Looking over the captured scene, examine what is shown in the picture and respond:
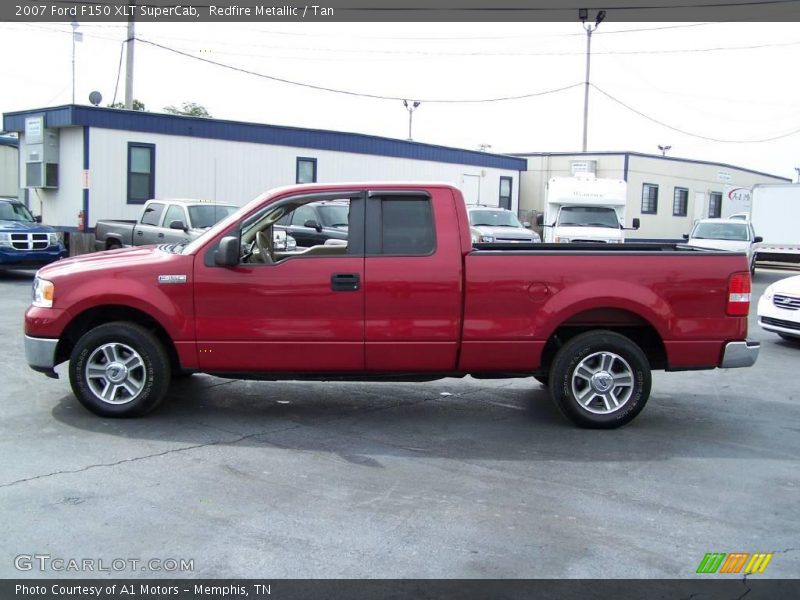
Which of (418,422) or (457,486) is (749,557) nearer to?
(457,486)

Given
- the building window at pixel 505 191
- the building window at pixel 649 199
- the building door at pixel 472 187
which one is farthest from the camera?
the building window at pixel 649 199

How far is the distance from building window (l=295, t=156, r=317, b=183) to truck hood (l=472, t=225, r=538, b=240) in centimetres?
670

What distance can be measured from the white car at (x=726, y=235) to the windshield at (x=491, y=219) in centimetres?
550

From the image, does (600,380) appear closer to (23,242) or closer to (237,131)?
(23,242)

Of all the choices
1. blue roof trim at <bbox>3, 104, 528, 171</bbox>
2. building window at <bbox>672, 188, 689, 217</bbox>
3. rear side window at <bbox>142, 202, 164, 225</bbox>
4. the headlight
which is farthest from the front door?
building window at <bbox>672, 188, 689, 217</bbox>

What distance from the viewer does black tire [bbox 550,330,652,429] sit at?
22.0 ft

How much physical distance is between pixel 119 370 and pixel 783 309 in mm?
8925

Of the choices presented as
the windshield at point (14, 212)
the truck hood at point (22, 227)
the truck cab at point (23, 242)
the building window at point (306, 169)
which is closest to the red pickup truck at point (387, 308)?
the truck cab at point (23, 242)

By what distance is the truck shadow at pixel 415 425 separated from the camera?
20.4ft

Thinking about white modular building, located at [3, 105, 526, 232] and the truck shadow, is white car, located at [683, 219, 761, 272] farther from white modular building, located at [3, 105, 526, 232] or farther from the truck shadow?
the truck shadow

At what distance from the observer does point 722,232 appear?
938 inches

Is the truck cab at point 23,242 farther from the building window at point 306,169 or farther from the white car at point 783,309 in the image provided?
the white car at point 783,309

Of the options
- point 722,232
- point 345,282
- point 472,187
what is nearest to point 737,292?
point 345,282
